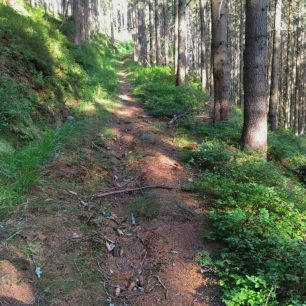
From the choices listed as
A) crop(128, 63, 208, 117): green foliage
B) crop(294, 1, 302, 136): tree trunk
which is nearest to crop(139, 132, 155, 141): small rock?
crop(128, 63, 208, 117): green foliage

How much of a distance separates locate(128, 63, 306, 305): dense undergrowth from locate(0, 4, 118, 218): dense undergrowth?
253 centimetres

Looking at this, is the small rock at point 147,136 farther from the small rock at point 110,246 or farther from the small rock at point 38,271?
the small rock at point 38,271

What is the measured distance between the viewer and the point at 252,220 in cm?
473

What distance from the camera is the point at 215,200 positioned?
558 centimetres

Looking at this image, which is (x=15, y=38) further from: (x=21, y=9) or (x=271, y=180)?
(x=271, y=180)

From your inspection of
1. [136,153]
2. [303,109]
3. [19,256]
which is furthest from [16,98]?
[303,109]

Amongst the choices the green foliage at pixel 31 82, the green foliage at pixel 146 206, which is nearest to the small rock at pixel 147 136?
the green foliage at pixel 31 82

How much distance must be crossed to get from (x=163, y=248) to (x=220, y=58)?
21.0 feet

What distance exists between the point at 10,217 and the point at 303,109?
23.4 meters

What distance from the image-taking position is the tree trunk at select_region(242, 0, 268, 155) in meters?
7.34

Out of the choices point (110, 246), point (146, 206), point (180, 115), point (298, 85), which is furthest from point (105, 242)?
point (298, 85)

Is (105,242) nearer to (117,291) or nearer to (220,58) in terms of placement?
(117,291)

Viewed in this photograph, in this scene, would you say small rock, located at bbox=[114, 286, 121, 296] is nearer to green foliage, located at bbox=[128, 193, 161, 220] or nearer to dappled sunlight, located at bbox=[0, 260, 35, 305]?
dappled sunlight, located at bbox=[0, 260, 35, 305]

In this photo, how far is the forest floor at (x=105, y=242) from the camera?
154 inches
